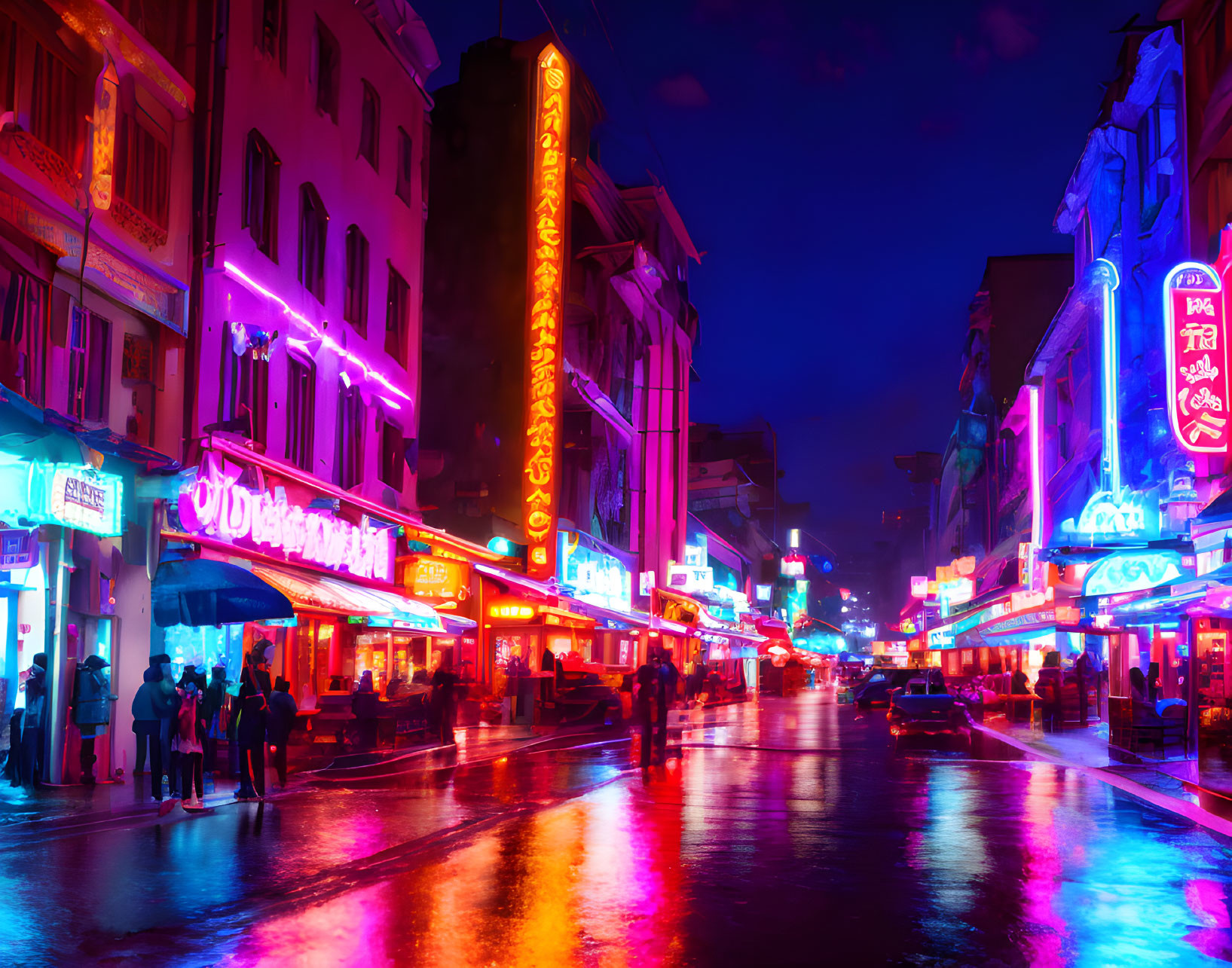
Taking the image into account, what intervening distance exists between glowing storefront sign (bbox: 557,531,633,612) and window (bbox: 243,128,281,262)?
1871cm

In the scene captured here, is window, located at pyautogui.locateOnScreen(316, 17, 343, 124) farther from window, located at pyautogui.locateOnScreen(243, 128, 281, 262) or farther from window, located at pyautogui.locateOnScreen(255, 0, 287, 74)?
window, located at pyautogui.locateOnScreen(243, 128, 281, 262)

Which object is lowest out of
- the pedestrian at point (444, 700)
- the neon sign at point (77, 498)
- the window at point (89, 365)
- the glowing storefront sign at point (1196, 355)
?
the pedestrian at point (444, 700)

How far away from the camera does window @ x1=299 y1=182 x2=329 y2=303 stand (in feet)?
86.6

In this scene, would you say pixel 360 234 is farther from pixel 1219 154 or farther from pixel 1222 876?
pixel 1222 876

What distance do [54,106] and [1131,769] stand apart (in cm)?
1943

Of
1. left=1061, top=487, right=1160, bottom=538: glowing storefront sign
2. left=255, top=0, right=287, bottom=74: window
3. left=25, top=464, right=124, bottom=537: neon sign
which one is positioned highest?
left=255, top=0, right=287, bottom=74: window

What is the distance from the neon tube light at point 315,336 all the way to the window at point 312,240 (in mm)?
884

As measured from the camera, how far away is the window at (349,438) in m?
28.8

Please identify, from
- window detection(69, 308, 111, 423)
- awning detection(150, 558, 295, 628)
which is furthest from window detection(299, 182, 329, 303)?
awning detection(150, 558, 295, 628)

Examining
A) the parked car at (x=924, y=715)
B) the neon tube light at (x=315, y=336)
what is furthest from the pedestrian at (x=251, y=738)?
the parked car at (x=924, y=715)

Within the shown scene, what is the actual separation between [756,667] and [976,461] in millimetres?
30087

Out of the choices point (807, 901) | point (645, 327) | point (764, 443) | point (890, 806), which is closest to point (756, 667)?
point (764, 443)

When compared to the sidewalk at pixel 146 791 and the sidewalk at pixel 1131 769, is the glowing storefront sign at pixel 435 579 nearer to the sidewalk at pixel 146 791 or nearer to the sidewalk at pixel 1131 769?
the sidewalk at pixel 146 791

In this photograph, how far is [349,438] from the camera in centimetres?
2941
